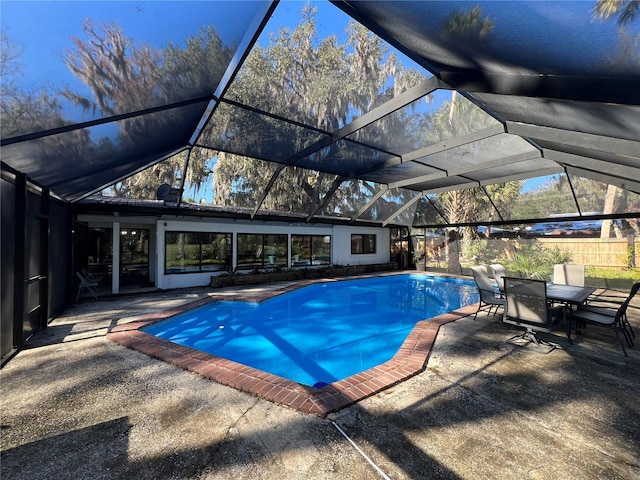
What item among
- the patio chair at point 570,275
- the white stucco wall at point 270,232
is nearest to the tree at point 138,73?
the white stucco wall at point 270,232

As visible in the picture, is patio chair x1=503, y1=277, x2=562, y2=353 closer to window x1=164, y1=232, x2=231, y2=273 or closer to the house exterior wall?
the house exterior wall

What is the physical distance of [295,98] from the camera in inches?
194

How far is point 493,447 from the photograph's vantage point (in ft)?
7.21

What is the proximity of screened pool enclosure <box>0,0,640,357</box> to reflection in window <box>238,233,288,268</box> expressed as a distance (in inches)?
120

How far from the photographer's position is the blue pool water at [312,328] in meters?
5.20

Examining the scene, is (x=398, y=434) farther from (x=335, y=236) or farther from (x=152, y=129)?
(x=335, y=236)

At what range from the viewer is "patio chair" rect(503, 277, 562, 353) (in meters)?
4.30

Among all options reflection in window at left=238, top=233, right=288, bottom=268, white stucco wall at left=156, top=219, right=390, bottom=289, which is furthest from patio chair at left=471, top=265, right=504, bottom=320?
reflection in window at left=238, top=233, right=288, bottom=268

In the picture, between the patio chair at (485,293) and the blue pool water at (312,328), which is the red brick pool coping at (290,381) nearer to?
the blue pool water at (312,328)

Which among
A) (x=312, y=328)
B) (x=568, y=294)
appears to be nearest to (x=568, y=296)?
(x=568, y=294)

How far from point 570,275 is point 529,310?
4283mm

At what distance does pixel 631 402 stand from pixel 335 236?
12.7 m

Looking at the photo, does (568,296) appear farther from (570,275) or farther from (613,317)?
(570,275)

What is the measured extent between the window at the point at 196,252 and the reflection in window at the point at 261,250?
0.63 metres
